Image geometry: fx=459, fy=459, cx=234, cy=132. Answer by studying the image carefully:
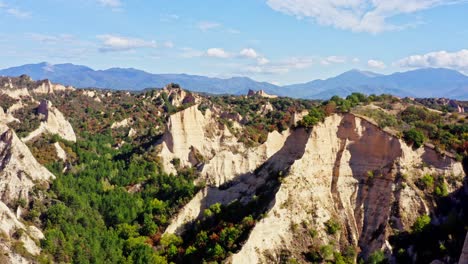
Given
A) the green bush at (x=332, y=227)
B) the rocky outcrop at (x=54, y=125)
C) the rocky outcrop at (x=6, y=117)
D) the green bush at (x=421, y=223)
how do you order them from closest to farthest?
the green bush at (x=421, y=223) → the green bush at (x=332, y=227) → the rocky outcrop at (x=54, y=125) → the rocky outcrop at (x=6, y=117)

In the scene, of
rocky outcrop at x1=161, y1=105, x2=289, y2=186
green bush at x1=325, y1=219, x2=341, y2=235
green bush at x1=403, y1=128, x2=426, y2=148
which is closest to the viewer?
green bush at x1=325, y1=219, x2=341, y2=235

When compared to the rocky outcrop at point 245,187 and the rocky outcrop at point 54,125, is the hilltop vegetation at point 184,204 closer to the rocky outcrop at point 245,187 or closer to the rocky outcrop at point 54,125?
the rocky outcrop at point 245,187

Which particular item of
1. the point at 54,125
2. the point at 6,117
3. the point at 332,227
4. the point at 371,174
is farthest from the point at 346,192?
the point at 6,117

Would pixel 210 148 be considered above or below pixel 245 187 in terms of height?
below

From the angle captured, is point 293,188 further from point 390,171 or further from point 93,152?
point 93,152

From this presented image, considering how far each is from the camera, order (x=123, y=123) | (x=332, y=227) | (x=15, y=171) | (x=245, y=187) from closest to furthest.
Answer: (x=332, y=227) < (x=245, y=187) < (x=15, y=171) < (x=123, y=123)

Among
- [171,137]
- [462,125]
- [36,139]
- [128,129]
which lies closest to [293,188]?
[462,125]

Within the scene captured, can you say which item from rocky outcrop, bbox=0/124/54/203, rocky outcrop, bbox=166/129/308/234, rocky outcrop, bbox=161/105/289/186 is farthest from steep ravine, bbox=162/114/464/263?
rocky outcrop, bbox=0/124/54/203

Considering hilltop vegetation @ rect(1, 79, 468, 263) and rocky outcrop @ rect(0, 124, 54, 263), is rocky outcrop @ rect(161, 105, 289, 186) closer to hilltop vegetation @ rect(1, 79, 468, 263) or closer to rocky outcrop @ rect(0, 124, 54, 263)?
hilltop vegetation @ rect(1, 79, 468, 263)

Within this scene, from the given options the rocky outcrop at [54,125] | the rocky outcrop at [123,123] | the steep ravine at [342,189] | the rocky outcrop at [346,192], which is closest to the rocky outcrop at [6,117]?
the rocky outcrop at [54,125]

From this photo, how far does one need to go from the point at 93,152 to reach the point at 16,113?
32.0m

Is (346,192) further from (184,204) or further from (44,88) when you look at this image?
(44,88)

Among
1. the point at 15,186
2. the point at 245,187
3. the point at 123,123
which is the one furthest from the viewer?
the point at 123,123

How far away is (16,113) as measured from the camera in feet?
344
